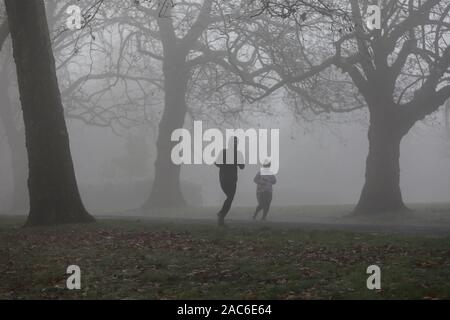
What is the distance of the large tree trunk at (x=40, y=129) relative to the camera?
1533 centimetres

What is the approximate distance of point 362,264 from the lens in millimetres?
9328

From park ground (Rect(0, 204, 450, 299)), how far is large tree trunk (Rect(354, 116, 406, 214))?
9.80 metres

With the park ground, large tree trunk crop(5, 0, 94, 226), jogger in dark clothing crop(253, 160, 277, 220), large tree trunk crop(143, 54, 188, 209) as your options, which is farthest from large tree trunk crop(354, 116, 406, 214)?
large tree trunk crop(5, 0, 94, 226)

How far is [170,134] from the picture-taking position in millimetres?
32188

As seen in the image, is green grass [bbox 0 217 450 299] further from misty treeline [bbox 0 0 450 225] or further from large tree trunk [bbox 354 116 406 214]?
large tree trunk [bbox 354 116 406 214]

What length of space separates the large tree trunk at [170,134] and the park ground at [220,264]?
17.9 m

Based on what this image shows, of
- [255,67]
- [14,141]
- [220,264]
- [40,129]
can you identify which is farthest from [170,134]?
[220,264]

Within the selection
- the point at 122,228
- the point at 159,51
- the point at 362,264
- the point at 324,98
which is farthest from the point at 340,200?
the point at 362,264

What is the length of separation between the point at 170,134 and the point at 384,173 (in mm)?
12269

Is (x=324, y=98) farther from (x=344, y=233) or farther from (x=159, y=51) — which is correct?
(x=344, y=233)

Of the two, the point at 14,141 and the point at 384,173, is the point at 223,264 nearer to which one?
the point at 384,173
